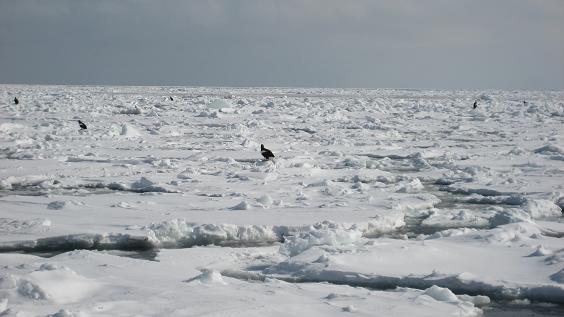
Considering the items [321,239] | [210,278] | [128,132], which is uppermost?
[128,132]

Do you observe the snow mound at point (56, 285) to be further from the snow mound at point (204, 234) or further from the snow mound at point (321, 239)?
the snow mound at point (321, 239)

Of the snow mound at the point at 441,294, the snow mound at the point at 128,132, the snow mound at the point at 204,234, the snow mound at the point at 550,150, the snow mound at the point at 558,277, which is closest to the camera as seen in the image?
the snow mound at the point at 441,294

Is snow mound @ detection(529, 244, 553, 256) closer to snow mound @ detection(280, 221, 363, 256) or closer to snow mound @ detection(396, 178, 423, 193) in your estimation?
snow mound @ detection(280, 221, 363, 256)

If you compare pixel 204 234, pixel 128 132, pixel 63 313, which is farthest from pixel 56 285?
pixel 128 132

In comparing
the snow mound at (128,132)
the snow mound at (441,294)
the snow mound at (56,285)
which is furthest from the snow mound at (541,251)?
the snow mound at (128,132)

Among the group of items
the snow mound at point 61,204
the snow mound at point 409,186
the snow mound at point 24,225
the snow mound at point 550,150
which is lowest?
the snow mound at point 24,225

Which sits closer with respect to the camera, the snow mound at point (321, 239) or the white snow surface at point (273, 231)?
the white snow surface at point (273, 231)

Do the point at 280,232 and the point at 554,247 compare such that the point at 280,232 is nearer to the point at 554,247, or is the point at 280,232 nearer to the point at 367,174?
the point at 554,247

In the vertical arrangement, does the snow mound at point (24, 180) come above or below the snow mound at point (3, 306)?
below

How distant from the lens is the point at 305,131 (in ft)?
64.0

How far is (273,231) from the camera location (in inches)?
254

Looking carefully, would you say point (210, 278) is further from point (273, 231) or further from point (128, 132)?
point (128, 132)

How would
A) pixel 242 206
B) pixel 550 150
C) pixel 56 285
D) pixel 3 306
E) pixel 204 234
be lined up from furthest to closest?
pixel 550 150, pixel 242 206, pixel 204 234, pixel 56 285, pixel 3 306

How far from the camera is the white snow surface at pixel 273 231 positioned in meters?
4.23
